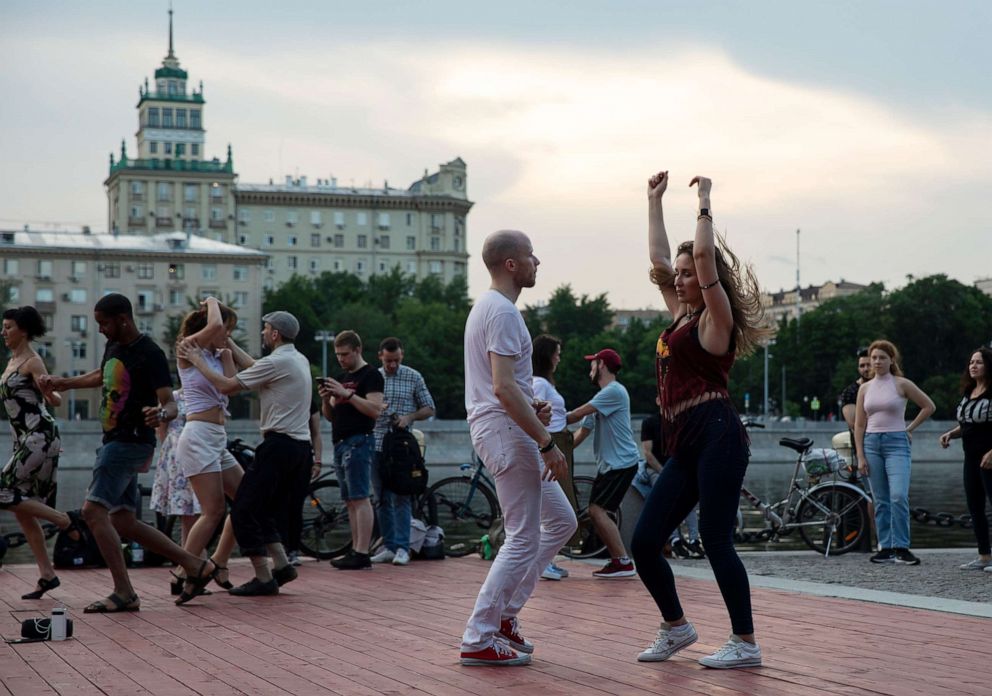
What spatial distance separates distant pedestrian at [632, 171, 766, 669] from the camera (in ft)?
20.6

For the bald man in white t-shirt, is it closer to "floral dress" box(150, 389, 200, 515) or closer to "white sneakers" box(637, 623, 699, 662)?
"white sneakers" box(637, 623, 699, 662)

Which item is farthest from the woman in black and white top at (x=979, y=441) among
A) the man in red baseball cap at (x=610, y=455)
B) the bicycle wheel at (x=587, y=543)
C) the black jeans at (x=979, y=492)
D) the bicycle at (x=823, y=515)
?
the bicycle wheel at (x=587, y=543)

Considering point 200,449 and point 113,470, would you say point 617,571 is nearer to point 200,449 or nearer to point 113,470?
point 200,449

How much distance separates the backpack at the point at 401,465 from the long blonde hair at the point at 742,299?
228 inches

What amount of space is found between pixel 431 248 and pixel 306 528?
13925 centimetres

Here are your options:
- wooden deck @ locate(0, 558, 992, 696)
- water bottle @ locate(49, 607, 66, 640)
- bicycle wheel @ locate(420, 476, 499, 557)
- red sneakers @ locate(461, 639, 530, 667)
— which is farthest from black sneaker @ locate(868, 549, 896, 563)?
water bottle @ locate(49, 607, 66, 640)

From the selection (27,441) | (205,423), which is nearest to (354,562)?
(205,423)

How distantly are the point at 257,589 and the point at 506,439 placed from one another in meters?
3.70

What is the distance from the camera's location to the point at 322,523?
42.1 ft

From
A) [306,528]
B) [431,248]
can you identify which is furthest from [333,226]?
[306,528]

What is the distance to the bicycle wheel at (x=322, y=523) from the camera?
41.8ft

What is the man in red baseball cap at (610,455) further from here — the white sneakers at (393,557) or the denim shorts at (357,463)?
the white sneakers at (393,557)

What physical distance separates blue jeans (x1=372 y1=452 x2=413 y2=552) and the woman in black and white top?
463 cm

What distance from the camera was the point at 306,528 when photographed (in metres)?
12.8
